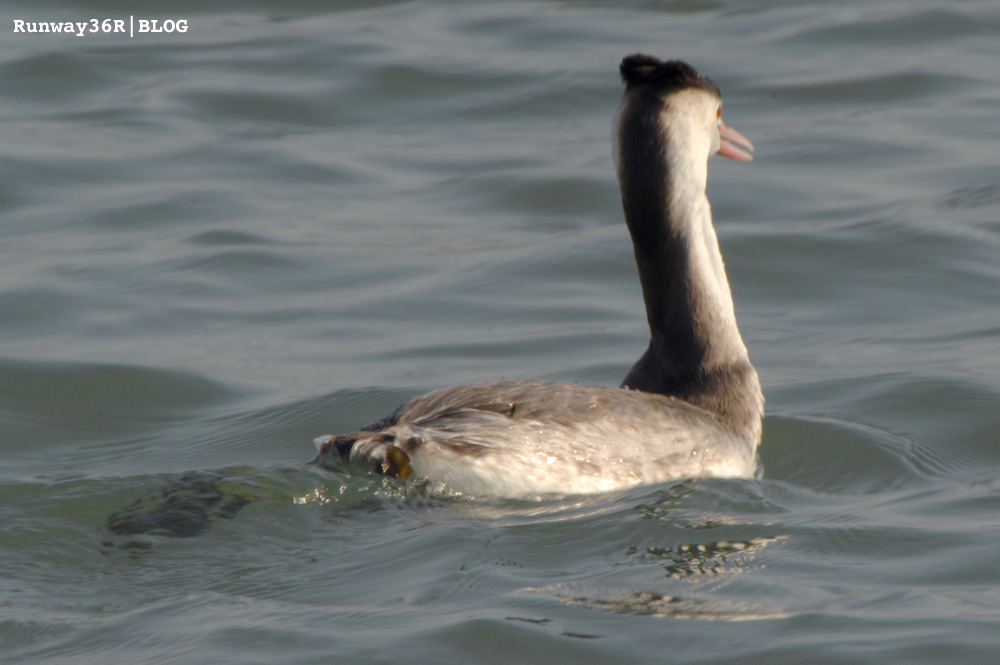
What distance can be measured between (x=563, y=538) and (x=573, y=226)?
6306 millimetres

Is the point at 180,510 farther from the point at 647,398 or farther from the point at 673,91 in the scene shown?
the point at 673,91

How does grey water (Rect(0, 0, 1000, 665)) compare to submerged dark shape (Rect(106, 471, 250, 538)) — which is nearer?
grey water (Rect(0, 0, 1000, 665))

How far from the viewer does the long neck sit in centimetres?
687

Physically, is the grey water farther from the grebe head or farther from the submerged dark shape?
the grebe head

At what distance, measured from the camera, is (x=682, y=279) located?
7109 mm

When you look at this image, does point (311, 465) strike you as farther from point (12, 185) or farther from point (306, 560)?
point (12, 185)

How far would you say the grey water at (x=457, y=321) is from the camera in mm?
5207

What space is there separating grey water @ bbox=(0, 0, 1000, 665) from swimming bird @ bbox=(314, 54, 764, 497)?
0.14 meters

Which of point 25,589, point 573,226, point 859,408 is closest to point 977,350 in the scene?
point 859,408

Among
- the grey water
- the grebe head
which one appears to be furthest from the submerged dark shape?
the grebe head

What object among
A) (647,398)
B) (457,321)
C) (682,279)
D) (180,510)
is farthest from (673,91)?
(457,321)

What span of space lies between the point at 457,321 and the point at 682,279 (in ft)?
9.83

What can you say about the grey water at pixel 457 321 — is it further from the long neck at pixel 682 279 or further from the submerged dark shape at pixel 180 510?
the long neck at pixel 682 279

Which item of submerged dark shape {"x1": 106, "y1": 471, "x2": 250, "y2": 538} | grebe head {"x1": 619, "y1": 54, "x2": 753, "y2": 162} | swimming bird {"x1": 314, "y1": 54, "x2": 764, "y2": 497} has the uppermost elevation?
grebe head {"x1": 619, "y1": 54, "x2": 753, "y2": 162}
